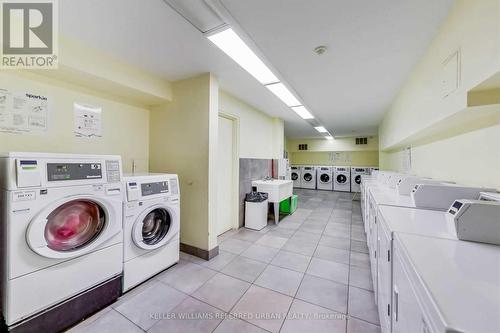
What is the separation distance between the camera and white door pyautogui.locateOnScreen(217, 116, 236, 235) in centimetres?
306

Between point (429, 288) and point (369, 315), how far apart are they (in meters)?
1.28

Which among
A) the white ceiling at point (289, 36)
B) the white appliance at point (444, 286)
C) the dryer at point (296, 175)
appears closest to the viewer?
the white appliance at point (444, 286)

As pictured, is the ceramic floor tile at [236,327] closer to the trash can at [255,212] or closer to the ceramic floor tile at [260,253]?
the ceramic floor tile at [260,253]

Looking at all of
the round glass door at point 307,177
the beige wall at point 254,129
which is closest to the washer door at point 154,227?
the beige wall at point 254,129

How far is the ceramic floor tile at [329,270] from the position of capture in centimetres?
196

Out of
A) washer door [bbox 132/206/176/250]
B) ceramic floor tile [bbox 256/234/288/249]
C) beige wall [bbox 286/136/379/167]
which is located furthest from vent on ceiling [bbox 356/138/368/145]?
washer door [bbox 132/206/176/250]

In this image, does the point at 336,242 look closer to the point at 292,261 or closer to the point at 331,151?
the point at 292,261

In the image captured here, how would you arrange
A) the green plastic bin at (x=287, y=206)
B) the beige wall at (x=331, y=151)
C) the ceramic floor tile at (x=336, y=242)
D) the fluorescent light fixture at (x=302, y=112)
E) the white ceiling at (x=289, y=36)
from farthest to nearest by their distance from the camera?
the beige wall at (x=331, y=151) < the green plastic bin at (x=287, y=206) < the fluorescent light fixture at (x=302, y=112) < the ceramic floor tile at (x=336, y=242) < the white ceiling at (x=289, y=36)

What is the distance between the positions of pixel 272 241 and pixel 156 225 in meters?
1.64

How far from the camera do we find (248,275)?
6.53ft

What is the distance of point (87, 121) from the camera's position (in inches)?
82.1

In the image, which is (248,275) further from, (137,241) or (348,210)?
(348,210)

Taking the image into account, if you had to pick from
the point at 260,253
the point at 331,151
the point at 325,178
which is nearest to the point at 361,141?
the point at 331,151

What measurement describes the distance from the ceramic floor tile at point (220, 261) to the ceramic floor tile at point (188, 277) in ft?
0.24
